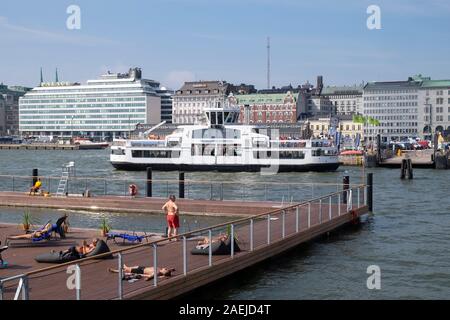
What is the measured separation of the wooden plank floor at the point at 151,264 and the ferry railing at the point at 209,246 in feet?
0.08

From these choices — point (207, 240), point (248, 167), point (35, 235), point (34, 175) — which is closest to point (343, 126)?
point (248, 167)

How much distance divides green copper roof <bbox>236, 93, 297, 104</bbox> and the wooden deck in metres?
160

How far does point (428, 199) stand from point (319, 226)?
2015cm

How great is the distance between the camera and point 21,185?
165ft

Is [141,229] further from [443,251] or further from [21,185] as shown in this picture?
[21,185]

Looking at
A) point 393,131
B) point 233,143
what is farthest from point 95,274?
point 393,131

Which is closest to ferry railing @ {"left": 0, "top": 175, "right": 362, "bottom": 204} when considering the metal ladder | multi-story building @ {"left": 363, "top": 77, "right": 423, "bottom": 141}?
the metal ladder

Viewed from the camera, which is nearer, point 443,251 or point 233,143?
point 443,251

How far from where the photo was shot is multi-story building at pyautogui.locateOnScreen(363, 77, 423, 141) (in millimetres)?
190000

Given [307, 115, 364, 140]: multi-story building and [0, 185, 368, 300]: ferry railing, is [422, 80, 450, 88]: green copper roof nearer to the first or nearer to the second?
[307, 115, 364, 140]: multi-story building

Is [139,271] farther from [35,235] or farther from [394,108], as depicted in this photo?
[394,108]

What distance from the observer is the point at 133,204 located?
32.2 meters

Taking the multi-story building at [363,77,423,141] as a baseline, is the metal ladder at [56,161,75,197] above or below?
below

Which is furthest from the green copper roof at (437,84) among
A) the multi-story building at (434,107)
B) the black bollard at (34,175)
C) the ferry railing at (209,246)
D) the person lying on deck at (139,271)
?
the person lying on deck at (139,271)
